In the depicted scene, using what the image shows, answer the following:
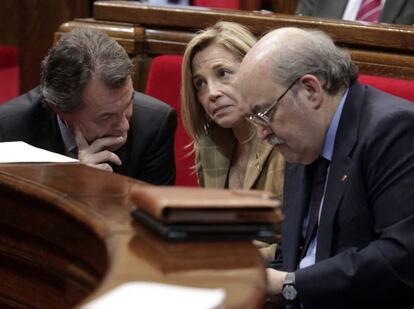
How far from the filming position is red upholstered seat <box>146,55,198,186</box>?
10.3 feet

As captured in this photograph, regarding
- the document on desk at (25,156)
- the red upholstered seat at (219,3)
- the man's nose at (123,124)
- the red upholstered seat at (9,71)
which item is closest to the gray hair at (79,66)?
the man's nose at (123,124)

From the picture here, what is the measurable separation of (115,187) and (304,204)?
54 centimetres

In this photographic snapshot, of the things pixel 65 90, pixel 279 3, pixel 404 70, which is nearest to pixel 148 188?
→ pixel 65 90

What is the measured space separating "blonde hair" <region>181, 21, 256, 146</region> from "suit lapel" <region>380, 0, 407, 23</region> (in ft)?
2.99

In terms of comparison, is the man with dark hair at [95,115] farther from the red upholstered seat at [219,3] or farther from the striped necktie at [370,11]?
the red upholstered seat at [219,3]

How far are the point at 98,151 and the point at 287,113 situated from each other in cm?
81

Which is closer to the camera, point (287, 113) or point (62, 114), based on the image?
point (287, 113)

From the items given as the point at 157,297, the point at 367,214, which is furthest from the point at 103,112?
the point at 157,297

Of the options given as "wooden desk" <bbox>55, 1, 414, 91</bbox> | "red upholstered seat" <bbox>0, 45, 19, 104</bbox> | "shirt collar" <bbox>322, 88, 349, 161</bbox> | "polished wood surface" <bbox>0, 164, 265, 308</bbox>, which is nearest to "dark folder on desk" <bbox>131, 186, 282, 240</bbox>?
"polished wood surface" <bbox>0, 164, 265, 308</bbox>

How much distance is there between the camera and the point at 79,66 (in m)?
2.66

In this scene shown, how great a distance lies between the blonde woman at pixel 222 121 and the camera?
2742 millimetres

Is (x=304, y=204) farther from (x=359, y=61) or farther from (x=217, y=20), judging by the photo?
(x=217, y=20)

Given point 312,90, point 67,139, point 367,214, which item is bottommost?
point 67,139

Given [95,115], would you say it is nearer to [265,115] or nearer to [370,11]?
[265,115]
